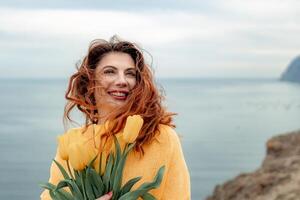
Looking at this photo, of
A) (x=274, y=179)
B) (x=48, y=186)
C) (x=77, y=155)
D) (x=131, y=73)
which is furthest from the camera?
(x=274, y=179)

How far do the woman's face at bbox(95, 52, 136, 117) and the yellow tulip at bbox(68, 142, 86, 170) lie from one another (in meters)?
0.21

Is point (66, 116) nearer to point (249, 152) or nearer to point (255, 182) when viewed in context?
point (255, 182)

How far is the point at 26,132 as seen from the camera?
61406 millimetres

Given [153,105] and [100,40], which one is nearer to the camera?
[153,105]

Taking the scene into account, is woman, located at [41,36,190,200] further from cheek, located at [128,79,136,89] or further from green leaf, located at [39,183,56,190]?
green leaf, located at [39,183,56,190]

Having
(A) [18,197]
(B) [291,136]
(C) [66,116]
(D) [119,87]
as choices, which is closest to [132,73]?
(D) [119,87]

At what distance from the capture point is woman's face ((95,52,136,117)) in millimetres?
2221

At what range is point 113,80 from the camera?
2.23m

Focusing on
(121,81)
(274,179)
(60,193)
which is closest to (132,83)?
(121,81)

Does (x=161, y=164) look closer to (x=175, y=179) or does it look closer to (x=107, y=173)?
(x=175, y=179)

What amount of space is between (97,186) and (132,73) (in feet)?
1.31

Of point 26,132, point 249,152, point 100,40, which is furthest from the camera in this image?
point 26,132

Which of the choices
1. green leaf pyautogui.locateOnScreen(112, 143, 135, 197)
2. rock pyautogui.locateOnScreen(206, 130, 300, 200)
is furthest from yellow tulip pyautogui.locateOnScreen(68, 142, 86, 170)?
rock pyautogui.locateOnScreen(206, 130, 300, 200)

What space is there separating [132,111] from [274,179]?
304 inches
